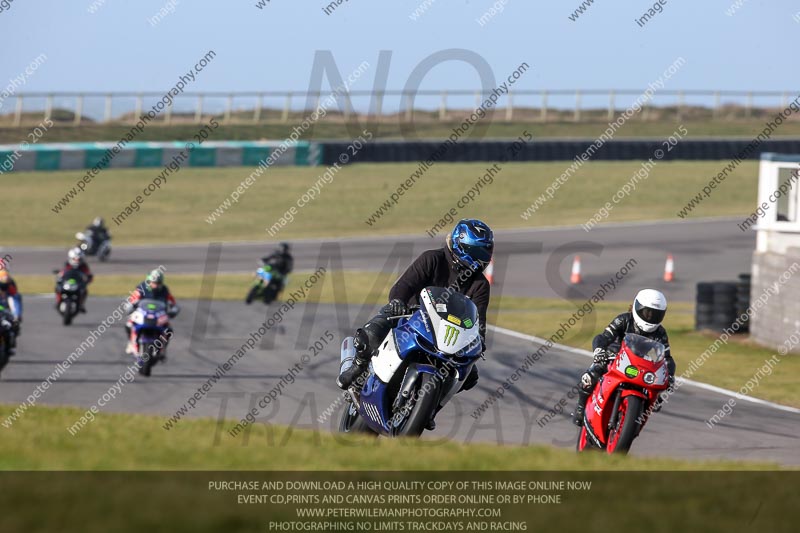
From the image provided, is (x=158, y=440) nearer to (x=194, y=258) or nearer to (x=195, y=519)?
(x=195, y=519)

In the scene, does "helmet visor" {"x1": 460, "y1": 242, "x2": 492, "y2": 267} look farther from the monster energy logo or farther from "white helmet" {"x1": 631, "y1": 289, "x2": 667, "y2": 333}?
"white helmet" {"x1": 631, "y1": 289, "x2": 667, "y2": 333}

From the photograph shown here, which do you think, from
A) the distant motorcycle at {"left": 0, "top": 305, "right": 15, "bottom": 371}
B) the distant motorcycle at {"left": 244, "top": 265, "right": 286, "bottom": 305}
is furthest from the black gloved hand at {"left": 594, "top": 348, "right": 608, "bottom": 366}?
the distant motorcycle at {"left": 244, "top": 265, "right": 286, "bottom": 305}

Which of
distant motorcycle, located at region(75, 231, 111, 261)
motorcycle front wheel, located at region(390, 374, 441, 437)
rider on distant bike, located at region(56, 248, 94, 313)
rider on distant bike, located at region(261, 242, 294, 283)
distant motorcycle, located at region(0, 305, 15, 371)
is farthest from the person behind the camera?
distant motorcycle, located at region(75, 231, 111, 261)

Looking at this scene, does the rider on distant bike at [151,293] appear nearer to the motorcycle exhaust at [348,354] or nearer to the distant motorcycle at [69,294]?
the distant motorcycle at [69,294]

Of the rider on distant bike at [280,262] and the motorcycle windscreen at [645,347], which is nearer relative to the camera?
the motorcycle windscreen at [645,347]

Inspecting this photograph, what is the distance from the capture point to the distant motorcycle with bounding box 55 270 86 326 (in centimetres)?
2089

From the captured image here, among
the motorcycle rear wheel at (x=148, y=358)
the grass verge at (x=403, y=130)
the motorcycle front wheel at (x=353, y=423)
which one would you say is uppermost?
the grass verge at (x=403, y=130)

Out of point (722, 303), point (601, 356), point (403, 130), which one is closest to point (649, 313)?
point (601, 356)

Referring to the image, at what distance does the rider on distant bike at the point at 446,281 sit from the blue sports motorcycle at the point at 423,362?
125 mm

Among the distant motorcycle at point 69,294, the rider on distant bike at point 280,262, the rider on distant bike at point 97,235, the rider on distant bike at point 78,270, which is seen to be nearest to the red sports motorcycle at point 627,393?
the distant motorcycle at point 69,294

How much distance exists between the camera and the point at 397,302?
852cm

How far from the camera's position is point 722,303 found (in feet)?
67.5

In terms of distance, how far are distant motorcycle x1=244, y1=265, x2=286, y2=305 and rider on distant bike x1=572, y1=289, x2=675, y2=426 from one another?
14.9 metres

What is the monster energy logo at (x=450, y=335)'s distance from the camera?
812 cm
